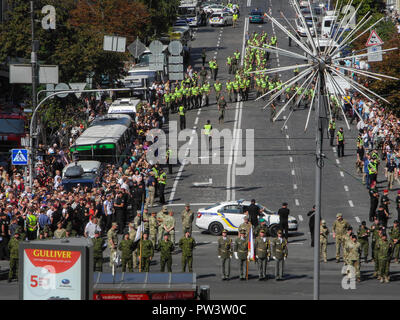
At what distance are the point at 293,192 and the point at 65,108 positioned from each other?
1846 cm

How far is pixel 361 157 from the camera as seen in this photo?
43.9 metres

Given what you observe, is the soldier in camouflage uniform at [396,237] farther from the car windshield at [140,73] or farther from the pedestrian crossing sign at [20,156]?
the car windshield at [140,73]

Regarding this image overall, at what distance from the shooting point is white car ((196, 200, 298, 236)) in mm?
34719

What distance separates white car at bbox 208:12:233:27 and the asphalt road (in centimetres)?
2522

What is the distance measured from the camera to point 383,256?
2764 centimetres

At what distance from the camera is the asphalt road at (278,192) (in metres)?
26.9

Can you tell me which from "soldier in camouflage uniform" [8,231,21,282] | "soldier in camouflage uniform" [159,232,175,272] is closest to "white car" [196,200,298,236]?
"soldier in camouflage uniform" [159,232,175,272]

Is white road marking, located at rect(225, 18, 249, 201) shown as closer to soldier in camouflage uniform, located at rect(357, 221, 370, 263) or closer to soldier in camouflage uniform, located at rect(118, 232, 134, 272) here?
soldier in camouflage uniform, located at rect(357, 221, 370, 263)

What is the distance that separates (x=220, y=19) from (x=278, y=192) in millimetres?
54900

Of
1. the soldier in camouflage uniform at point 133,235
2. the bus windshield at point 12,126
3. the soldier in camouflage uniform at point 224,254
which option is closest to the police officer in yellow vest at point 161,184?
the soldier in camouflage uniform at point 133,235

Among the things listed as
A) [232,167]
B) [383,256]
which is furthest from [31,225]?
[232,167]

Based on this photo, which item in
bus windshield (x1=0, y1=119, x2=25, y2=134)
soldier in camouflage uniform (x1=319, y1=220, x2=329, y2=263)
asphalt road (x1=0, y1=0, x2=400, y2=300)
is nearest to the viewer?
asphalt road (x1=0, y1=0, x2=400, y2=300)

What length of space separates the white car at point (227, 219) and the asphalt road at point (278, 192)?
1.43 ft
